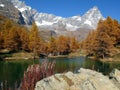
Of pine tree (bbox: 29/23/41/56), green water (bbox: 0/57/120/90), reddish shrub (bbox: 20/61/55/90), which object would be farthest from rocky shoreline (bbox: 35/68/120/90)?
pine tree (bbox: 29/23/41/56)

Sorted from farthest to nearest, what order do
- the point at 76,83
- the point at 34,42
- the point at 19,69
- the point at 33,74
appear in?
the point at 34,42 → the point at 19,69 → the point at 76,83 → the point at 33,74

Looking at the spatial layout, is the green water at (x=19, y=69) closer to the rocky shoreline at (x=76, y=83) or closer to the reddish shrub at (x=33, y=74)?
the rocky shoreline at (x=76, y=83)

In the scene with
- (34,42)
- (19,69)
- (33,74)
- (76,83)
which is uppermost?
(34,42)

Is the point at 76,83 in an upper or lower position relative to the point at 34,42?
lower

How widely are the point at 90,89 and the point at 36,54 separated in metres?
113

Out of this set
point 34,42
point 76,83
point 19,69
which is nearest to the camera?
point 76,83

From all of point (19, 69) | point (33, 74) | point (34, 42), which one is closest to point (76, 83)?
point (33, 74)

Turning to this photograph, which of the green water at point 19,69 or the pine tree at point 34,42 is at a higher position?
the pine tree at point 34,42

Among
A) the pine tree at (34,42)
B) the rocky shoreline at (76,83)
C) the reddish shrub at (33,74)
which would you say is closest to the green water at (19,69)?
the rocky shoreline at (76,83)

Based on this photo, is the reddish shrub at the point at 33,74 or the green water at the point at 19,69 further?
the green water at the point at 19,69

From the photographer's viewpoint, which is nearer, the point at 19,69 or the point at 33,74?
the point at 33,74

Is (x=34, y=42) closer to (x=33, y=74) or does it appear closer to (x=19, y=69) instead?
(x=19, y=69)

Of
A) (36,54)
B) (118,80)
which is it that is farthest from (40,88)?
(36,54)

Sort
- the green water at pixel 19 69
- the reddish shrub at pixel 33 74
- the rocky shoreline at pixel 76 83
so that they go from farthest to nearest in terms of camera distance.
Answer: the green water at pixel 19 69 < the rocky shoreline at pixel 76 83 < the reddish shrub at pixel 33 74
